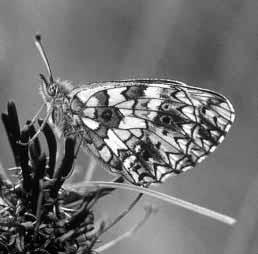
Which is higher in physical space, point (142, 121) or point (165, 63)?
point (142, 121)

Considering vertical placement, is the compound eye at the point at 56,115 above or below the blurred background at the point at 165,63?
above

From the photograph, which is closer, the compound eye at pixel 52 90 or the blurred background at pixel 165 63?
the compound eye at pixel 52 90

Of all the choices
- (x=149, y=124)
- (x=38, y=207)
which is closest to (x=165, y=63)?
(x=149, y=124)

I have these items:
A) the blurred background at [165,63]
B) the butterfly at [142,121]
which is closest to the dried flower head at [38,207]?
the butterfly at [142,121]

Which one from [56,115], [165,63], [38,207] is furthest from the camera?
[165,63]

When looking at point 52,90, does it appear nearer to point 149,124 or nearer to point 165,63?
point 149,124

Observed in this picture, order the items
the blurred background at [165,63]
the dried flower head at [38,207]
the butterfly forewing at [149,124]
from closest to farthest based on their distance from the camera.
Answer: the dried flower head at [38,207] → the butterfly forewing at [149,124] → the blurred background at [165,63]

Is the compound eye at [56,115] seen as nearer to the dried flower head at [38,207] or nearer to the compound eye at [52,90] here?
the compound eye at [52,90]
